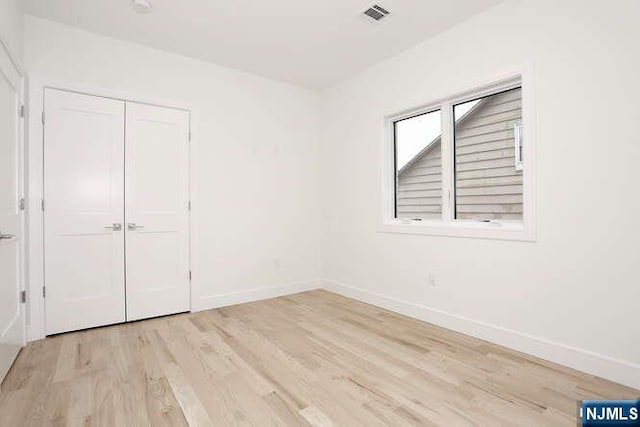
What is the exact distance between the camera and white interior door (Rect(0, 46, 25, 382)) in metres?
2.19

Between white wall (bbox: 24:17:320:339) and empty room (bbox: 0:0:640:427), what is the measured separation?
0.02 meters

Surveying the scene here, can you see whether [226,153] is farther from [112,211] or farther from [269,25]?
[269,25]

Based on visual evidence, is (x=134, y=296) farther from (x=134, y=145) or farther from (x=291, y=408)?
(x=291, y=408)

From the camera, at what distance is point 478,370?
224 cm

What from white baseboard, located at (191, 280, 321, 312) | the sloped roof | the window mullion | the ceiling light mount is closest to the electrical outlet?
the window mullion

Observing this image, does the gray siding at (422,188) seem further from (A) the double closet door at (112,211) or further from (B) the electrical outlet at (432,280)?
(A) the double closet door at (112,211)

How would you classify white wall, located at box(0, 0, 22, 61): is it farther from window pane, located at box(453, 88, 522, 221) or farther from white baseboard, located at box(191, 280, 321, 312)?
window pane, located at box(453, 88, 522, 221)

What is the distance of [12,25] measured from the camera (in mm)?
2441

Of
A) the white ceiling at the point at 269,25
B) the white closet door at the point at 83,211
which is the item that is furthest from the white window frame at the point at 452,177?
the white closet door at the point at 83,211

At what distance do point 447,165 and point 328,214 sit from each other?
1.87 metres

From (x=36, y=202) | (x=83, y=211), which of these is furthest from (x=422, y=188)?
(x=36, y=202)

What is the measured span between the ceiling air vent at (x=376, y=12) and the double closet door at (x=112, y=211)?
7.06 feet

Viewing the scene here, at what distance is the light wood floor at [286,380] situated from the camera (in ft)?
5.77

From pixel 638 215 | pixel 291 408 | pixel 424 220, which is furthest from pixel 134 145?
pixel 638 215
